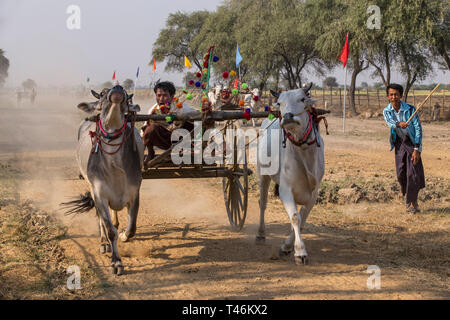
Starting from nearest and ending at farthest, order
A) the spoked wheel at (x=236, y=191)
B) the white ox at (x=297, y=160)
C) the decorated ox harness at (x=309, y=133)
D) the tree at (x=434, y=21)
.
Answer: the white ox at (x=297, y=160)
the decorated ox harness at (x=309, y=133)
the spoked wheel at (x=236, y=191)
the tree at (x=434, y=21)

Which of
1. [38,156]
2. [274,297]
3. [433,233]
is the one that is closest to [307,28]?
[38,156]

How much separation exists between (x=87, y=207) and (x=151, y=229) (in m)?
1.06

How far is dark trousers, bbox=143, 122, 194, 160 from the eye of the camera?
6449 millimetres

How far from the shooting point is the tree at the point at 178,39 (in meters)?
41.4

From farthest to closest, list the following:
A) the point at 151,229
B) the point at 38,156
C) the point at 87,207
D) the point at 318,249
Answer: the point at 38,156
the point at 151,229
the point at 87,207
the point at 318,249

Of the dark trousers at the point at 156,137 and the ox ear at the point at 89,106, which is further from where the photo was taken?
the dark trousers at the point at 156,137

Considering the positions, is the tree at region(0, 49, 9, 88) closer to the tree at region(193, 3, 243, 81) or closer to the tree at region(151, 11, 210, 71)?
the tree at region(151, 11, 210, 71)

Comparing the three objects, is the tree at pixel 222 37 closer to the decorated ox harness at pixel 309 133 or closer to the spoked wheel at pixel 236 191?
the spoked wheel at pixel 236 191

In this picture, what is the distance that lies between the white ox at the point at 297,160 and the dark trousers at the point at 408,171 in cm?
265

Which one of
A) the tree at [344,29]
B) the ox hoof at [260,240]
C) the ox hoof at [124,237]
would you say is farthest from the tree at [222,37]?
the ox hoof at [124,237]

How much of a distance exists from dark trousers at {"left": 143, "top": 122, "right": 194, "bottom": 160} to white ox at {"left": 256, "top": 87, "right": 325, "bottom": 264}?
4.73 ft
